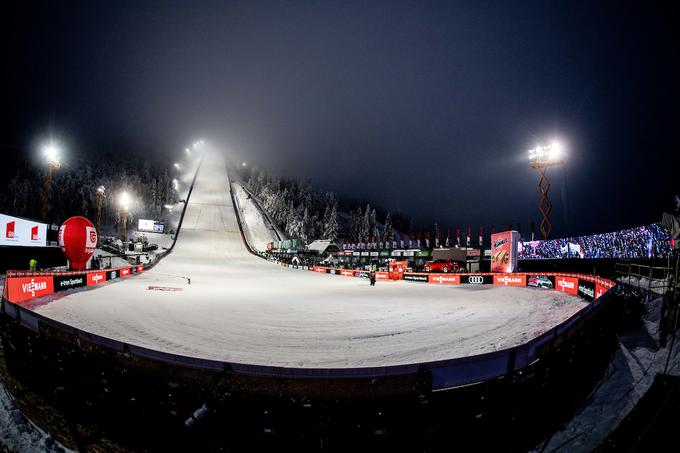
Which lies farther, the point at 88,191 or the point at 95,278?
the point at 88,191

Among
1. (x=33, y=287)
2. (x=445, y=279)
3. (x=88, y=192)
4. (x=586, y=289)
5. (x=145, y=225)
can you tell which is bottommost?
(x=445, y=279)

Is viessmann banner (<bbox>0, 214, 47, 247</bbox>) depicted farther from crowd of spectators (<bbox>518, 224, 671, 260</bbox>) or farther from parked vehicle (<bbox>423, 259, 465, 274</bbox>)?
crowd of spectators (<bbox>518, 224, 671, 260</bbox>)

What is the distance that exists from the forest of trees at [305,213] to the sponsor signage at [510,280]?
189ft

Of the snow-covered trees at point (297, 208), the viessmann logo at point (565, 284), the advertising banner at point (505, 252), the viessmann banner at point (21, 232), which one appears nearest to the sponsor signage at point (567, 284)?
the viessmann logo at point (565, 284)

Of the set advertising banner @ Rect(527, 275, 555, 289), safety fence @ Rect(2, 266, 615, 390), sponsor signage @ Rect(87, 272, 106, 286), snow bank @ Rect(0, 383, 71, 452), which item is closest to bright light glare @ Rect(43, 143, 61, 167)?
sponsor signage @ Rect(87, 272, 106, 286)

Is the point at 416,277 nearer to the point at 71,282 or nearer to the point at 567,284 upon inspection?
the point at 567,284

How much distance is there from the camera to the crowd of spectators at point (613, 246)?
1850 cm

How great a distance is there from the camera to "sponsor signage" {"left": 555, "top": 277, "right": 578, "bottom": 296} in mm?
15807

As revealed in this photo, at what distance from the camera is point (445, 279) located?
23.8 metres

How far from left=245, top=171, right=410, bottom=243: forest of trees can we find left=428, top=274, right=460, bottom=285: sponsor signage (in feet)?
180

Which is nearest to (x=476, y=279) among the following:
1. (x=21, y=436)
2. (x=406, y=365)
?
(x=406, y=365)

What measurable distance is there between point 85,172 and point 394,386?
403 feet

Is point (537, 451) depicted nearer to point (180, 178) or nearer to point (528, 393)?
point (528, 393)

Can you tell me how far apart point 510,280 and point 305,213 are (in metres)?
76.9
